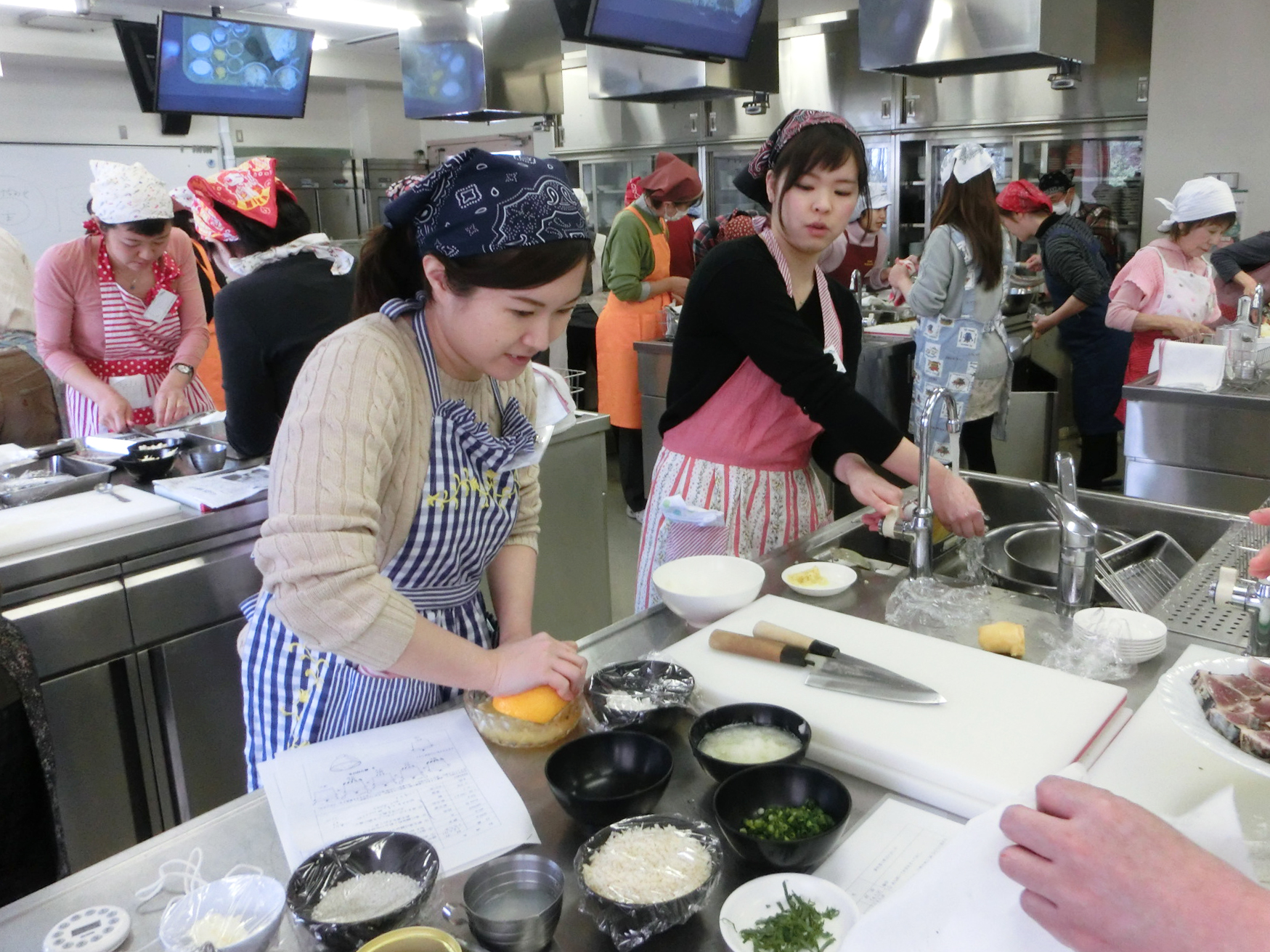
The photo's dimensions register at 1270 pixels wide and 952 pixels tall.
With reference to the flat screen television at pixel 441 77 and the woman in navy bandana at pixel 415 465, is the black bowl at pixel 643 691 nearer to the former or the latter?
the woman in navy bandana at pixel 415 465

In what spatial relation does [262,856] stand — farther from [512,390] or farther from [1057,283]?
[1057,283]

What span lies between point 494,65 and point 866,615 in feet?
18.0

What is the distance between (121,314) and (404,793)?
2768 millimetres

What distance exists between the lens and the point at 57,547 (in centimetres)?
209

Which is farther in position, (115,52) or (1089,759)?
(115,52)

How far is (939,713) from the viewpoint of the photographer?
119 cm

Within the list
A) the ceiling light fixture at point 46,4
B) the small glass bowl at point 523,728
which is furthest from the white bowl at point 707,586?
the ceiling light fixture at point 46,4

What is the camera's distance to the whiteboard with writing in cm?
829

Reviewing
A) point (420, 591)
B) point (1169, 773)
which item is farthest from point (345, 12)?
point (1169, 773)

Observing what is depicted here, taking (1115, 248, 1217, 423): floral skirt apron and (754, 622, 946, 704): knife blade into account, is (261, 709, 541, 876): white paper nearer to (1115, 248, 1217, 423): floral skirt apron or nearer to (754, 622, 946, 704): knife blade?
(754, 622, 946, 704): knife blade

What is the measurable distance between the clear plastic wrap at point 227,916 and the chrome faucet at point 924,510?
110cm

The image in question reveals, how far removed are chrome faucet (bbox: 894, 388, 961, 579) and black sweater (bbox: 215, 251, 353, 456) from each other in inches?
56.3

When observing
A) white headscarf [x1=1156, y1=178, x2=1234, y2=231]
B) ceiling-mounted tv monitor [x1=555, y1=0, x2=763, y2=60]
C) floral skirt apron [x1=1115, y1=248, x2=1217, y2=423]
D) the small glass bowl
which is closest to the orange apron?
ceiling-mounted tv monitor [x1=555, y1=0, x2=763, y2=60]

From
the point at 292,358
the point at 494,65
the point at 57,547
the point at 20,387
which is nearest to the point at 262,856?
the point at 57,547
